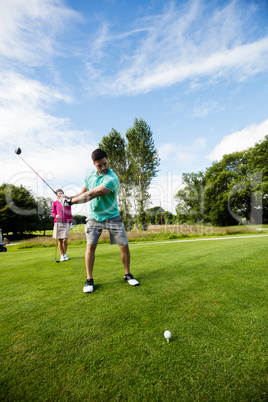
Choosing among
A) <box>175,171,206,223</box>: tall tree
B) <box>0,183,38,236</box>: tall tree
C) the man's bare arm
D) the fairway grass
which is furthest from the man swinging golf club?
<box>175,171,206,223</box>: tall tree

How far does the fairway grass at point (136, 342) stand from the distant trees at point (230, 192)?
98.7 ft

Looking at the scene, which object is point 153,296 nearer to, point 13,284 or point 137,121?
point 13,284

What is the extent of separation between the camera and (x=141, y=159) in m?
25.9

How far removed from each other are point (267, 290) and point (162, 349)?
1691mm

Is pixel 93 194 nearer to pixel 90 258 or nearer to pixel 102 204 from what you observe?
pixel 102 204

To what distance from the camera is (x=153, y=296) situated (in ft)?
7.39

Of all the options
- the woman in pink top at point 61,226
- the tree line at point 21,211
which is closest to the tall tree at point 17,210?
the tree line at point 21,211

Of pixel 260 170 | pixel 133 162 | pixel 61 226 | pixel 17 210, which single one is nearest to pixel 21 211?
pixel 17 210

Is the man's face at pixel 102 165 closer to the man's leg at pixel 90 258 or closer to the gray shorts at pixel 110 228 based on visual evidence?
the gray shorts at pixel 110 228

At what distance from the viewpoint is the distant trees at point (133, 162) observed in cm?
2564

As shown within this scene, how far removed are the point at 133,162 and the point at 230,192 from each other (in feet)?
58.5

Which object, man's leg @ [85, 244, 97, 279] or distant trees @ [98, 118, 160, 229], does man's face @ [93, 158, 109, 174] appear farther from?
distant trees @ [98, 118, 160, 229]

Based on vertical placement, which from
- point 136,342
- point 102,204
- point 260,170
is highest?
point 260,170

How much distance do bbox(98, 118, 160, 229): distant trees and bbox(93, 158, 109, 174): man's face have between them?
73.0 feet
